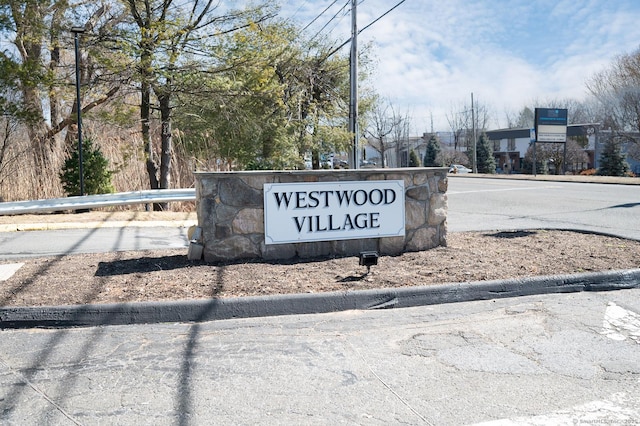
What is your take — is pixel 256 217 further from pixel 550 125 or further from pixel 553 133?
pixel 553 133

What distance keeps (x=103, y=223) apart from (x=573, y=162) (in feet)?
179

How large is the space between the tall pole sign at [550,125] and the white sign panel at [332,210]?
37.6 metres

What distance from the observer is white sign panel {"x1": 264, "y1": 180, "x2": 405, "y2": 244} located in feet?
22.2

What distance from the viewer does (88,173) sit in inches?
591

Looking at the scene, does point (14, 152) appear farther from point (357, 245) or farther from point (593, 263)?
point (593, 263)

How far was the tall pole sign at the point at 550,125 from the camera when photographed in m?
41.8

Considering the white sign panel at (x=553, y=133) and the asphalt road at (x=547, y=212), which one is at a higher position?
the white sign panel at (x=553, y=133)

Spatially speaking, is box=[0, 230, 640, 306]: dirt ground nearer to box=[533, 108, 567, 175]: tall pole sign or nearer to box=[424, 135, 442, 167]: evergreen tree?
box=[533, 108, 567, 175]: tall pole sign

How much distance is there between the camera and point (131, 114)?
1564cm

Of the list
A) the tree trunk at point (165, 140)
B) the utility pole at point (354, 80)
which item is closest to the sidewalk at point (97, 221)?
the tree trunk at point (165, 140)

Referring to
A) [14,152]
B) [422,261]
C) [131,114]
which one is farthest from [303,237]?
[14,152]

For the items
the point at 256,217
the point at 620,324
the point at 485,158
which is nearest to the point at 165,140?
the point at 256,217

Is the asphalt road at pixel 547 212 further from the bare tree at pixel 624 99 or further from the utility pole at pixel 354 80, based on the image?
the bare tree at pixel 624 99

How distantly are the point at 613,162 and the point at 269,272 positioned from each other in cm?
4836
